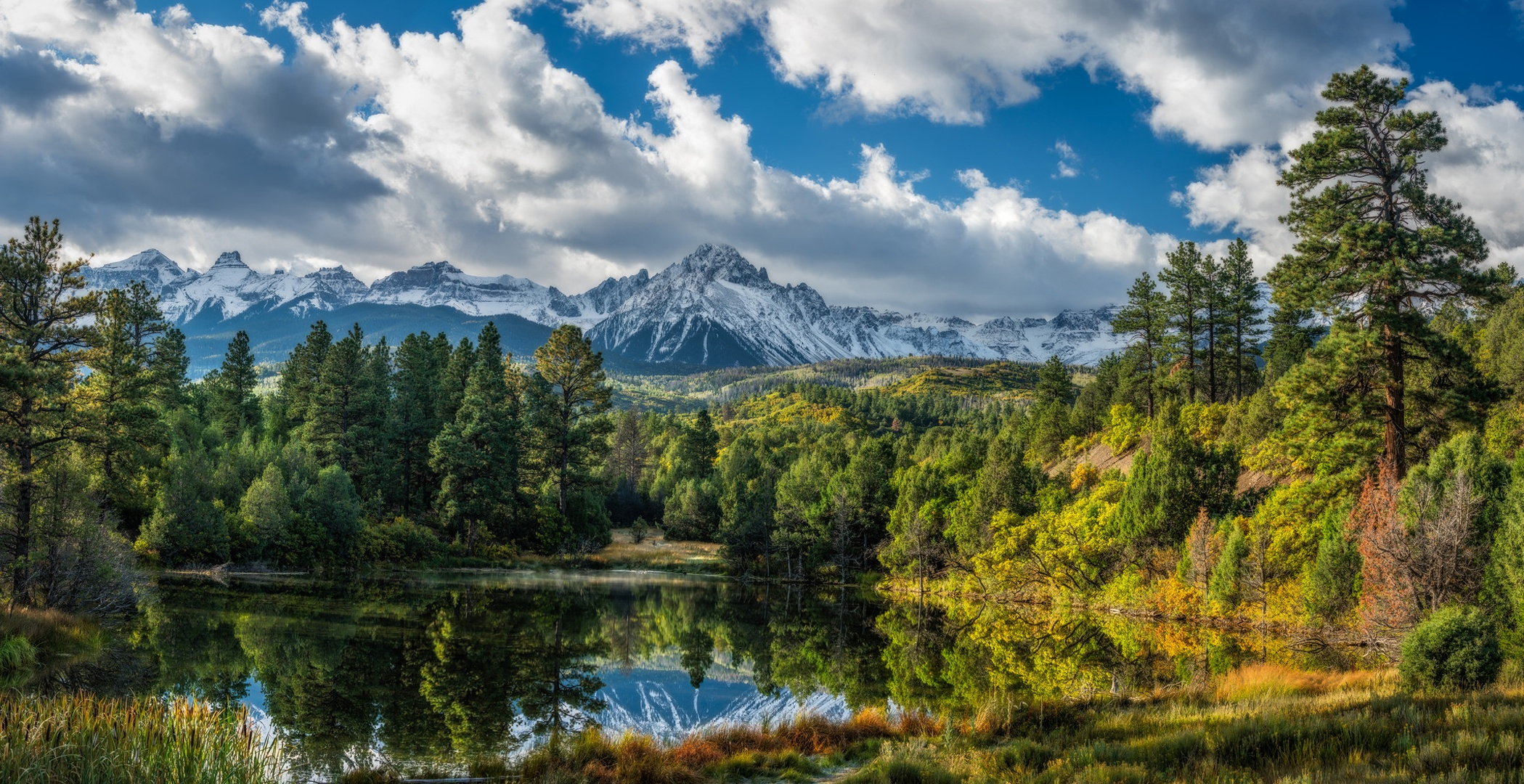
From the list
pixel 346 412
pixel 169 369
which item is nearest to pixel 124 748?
pixel 346 412

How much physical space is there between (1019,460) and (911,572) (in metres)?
12.2

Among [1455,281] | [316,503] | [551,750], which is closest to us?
[551,750]

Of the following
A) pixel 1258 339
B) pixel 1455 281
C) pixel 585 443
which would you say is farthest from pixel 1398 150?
pixel 585 443

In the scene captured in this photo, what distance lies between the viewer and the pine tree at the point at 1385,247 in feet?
80.0

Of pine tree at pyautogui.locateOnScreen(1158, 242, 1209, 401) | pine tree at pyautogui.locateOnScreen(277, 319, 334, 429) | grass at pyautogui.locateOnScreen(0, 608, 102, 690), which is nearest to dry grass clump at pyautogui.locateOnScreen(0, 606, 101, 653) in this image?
grass at pyautogui.locateOnScreen(0, 608, 102, 690)

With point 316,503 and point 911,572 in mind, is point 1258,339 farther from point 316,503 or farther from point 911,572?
point 316,503

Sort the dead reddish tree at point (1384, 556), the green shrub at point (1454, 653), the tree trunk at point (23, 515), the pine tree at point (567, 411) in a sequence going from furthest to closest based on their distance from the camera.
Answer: the pine tree at point (567, 411), the dead reddish tree at point (1384, 556), the tree trunk at point (23, 515), the green shrub at point (1454, 653)

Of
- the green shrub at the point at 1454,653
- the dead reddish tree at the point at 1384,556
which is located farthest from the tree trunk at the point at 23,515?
the dead reddish tree at the point at 1384,556

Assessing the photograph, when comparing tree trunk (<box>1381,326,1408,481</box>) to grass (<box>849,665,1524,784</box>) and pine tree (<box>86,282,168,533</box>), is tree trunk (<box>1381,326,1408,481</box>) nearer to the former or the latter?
grass (<box>849,665,1524,784</box>)

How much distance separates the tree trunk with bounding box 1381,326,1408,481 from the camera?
25.0 metres

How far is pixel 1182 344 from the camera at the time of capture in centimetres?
5462

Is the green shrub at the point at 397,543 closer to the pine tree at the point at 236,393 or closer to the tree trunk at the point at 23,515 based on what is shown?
the pine tree at the point at 236,393

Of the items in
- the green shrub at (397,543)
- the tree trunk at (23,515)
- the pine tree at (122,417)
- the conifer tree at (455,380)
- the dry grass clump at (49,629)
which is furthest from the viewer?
the conifer tree at (455,380)

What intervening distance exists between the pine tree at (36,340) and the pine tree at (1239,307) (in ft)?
201
